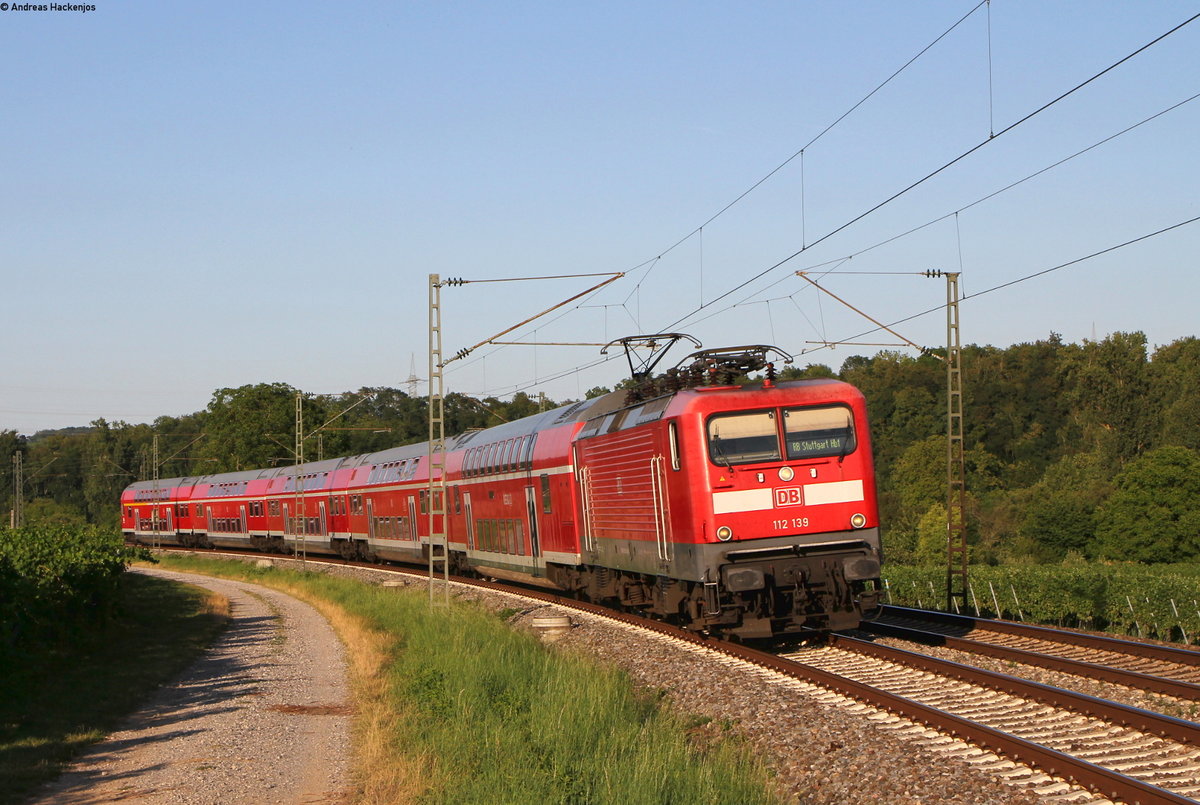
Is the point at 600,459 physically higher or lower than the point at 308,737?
higher

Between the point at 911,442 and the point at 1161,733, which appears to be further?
the point at 911,442

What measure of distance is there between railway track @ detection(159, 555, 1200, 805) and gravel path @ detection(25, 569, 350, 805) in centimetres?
549

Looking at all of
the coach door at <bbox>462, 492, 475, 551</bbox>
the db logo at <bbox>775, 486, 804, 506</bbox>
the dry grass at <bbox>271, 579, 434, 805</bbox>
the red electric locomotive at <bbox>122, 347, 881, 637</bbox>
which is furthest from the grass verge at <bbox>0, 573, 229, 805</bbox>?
the db logo at <bbox>775, 486, 804, 506</bbox>

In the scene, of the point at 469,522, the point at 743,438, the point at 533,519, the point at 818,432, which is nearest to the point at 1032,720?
the point at 818,432

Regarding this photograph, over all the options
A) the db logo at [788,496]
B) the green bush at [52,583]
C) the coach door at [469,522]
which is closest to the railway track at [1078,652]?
the db logo at [788,496]

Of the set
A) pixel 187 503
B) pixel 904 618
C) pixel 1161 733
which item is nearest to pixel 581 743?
pixel 1161 733

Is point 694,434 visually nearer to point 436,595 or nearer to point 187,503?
point 436,595

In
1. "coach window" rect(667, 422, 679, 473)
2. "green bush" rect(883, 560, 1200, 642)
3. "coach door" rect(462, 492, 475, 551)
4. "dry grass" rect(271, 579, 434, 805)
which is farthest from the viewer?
"coach door" rect(462, 492, 475, 551)

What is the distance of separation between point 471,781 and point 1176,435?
83.1m

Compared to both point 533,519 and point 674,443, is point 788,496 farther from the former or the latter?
point 533,519

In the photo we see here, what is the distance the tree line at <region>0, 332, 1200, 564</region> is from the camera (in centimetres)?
6844

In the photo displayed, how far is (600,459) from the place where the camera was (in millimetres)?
21516

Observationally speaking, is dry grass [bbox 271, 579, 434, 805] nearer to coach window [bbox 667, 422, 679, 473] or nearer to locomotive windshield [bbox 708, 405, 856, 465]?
coach window [bbox 667, 422, 679, 473]

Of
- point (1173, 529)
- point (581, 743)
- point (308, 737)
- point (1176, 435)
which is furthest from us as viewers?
point (1176, 435)
